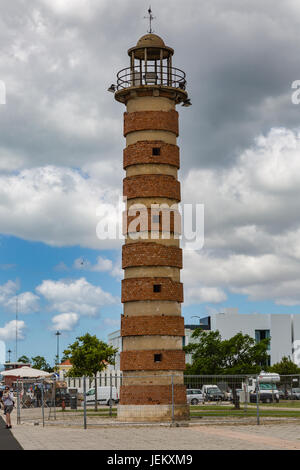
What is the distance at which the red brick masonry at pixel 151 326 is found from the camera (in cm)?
4066

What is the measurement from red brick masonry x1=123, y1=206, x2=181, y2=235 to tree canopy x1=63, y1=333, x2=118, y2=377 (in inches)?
956

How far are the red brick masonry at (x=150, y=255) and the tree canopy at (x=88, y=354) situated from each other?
940 inches

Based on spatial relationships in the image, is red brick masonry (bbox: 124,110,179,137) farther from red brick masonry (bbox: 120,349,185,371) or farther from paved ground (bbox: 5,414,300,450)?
paved ground (bbox: 5,414,300,450)

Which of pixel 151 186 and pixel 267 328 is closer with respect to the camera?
pixel 151 186

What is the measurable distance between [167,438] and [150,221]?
1611cm

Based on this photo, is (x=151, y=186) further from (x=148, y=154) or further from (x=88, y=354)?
(x=88, y=354)

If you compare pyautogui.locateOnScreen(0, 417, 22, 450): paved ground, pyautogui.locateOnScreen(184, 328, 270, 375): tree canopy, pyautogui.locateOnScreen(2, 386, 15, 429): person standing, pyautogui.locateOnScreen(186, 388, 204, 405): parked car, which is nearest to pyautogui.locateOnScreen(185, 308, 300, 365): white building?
pyautogui.locateOnScreen(186, 388, 204, 405): parked car

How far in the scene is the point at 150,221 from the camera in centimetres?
4144

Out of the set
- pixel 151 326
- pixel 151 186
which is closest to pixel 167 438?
pixel 151 326

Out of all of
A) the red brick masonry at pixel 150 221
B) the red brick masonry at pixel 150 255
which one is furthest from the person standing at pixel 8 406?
the red brick masonry at pixel 150 221

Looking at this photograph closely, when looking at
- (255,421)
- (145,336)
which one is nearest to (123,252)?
(145,336)

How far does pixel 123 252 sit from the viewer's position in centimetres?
4238

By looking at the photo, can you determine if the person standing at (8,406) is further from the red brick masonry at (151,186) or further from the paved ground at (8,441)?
the red brick masonry at (151,186)
